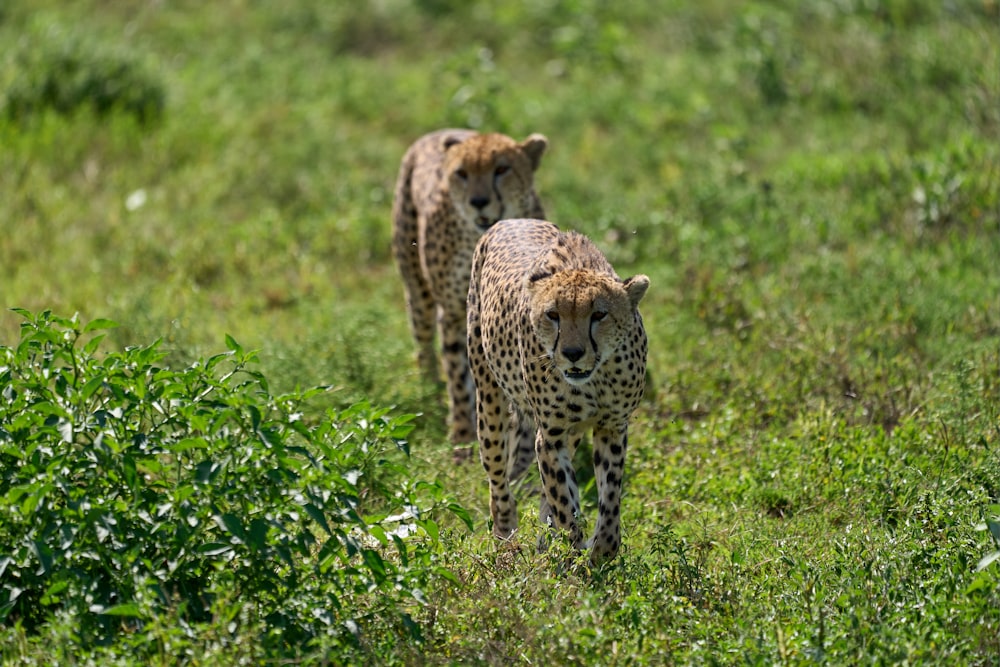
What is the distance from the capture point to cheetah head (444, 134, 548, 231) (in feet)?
21.8

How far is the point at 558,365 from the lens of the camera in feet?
15.6

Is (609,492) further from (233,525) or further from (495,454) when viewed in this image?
(233,525)

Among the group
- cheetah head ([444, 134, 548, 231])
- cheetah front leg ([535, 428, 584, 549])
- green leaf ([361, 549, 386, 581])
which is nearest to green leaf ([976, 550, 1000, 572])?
cheetah front leg ([535, 428, 584, 549])

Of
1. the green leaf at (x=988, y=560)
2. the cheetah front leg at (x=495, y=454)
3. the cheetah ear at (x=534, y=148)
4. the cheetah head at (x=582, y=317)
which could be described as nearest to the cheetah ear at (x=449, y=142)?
the cheetah ear at (x=534, y=148)

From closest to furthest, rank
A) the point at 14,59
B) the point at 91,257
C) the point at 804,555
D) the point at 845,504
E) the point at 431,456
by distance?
the point at 804,555 < the point at 845,504 < the point at 431,456 < the point at 91,257 < the point at 14,59

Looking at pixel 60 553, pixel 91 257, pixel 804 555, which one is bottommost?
pixel 91 257

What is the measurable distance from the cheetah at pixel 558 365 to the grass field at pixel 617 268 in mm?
286

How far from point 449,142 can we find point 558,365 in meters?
2.66

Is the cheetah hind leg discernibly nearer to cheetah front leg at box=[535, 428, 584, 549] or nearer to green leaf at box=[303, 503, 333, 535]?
cheetah front leg at box=[535, 428, 584, 549]

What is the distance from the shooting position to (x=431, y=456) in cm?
590

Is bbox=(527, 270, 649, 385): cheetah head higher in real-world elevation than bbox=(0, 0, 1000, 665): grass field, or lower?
higher

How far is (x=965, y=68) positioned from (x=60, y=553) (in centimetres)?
794

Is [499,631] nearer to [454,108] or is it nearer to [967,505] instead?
[967,505]

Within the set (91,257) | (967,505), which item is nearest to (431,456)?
(967,505)
